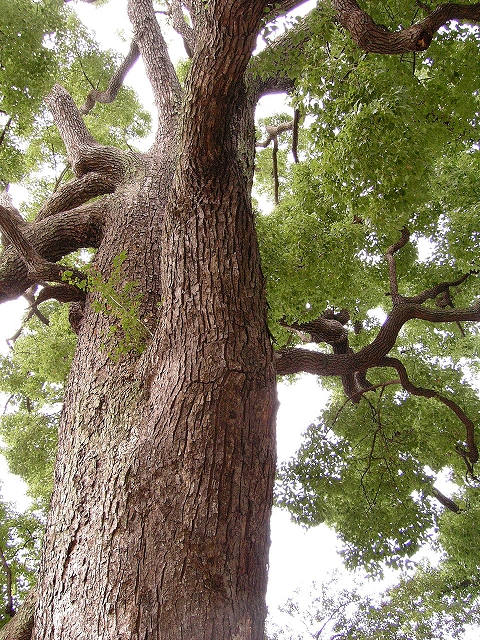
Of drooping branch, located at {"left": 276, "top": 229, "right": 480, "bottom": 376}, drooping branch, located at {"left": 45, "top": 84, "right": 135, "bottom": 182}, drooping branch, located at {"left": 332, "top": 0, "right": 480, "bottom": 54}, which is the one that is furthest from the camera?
drooping branch, located at {"left": 276, "top": 229, "right": 480, "bottom": 376}

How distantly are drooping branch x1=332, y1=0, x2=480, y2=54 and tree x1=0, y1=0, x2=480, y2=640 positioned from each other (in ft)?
0.04

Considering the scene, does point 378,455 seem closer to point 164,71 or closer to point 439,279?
point 439,279

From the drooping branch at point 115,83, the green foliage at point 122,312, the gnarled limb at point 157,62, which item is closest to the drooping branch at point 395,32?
the green foliage at point 122,312

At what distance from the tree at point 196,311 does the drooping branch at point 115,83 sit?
156 inches

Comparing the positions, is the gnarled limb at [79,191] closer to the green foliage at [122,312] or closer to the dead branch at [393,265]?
the green foliage at [122,312]

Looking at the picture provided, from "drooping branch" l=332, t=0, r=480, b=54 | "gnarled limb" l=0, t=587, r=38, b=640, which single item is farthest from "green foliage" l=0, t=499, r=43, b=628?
"drooping branch" l=332, t=0, r=480, b=54

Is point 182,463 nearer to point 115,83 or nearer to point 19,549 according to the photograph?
point 19,549

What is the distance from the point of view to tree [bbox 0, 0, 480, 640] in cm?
219

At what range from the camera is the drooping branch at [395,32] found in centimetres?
314

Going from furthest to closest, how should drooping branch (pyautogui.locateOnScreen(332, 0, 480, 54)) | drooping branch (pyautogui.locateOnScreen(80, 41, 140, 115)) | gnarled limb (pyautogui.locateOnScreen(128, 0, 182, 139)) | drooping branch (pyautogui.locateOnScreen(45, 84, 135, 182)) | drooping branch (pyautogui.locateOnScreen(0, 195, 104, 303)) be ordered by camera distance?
drooping branch (pyautogui.locateOnScreen(80, 41, 140, 115)), gnarled limb (pyautogui.locateOnScreen(128, 0, 182, 139)), drooping branch (pyautogui.locateOnScreen(45, 84, 135, 182)), drooping branch (pyautogui.locateOnScreen(0, 195, 104, 303)), drooping branch (pyautogui.locateOnScreen(332, 0, 480, 54))

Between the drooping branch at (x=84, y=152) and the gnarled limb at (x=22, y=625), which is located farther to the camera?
the drooping branch at (x=84, y=152)

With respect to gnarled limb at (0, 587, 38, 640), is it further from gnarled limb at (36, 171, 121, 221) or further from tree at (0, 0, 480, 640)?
gnarled limb at (36, 171, 121, 221)

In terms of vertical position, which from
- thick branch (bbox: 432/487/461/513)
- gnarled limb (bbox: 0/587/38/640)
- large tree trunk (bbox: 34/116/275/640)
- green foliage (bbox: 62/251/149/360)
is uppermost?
thick branch (bbox: 432/487/461/513)

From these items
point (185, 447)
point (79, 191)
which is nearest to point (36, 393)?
point (79, 191)
